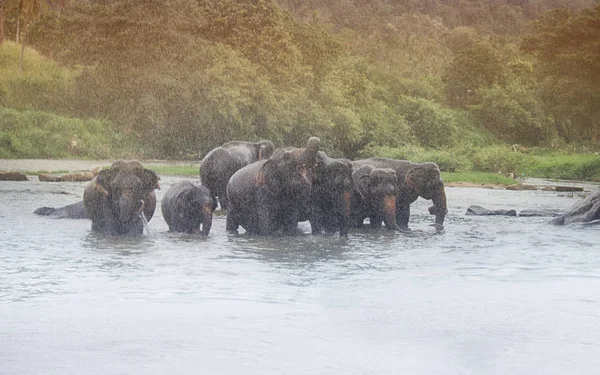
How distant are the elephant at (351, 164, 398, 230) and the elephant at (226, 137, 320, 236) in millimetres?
1100

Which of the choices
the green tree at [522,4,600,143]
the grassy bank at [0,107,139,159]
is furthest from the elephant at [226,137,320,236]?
the green tree at [522,4,600,143]

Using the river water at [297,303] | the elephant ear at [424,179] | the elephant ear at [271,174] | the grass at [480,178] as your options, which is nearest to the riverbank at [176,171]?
the grass at [480,178]

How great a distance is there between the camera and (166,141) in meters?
25.9

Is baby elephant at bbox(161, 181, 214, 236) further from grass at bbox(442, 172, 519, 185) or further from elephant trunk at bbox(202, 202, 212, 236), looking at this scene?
grass at bbox(442, 172, 519, 185)

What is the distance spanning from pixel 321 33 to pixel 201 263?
20796 mm

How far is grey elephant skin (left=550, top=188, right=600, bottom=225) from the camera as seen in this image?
14.4 metres

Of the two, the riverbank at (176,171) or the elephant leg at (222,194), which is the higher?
the elephant leg at (222,194)

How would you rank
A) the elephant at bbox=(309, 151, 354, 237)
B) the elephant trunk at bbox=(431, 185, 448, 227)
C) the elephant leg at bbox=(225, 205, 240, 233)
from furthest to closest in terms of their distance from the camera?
the elephant trunk at bbox=(431, 185, 448, 227) → the elephant leg at bbox=(225, 205, 240, 233) → the elephant at bbox=(309, 151, 354, 237)

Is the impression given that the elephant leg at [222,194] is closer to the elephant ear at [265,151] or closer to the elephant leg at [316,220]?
the elephant ear at [265,151]

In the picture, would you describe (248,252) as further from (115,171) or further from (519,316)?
(519,316)

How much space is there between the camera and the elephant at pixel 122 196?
11.3 metres

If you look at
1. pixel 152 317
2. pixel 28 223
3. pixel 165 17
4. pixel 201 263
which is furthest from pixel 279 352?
pixel 165 17

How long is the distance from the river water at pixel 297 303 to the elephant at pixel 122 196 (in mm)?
197

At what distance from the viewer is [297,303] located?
7.92 meters
